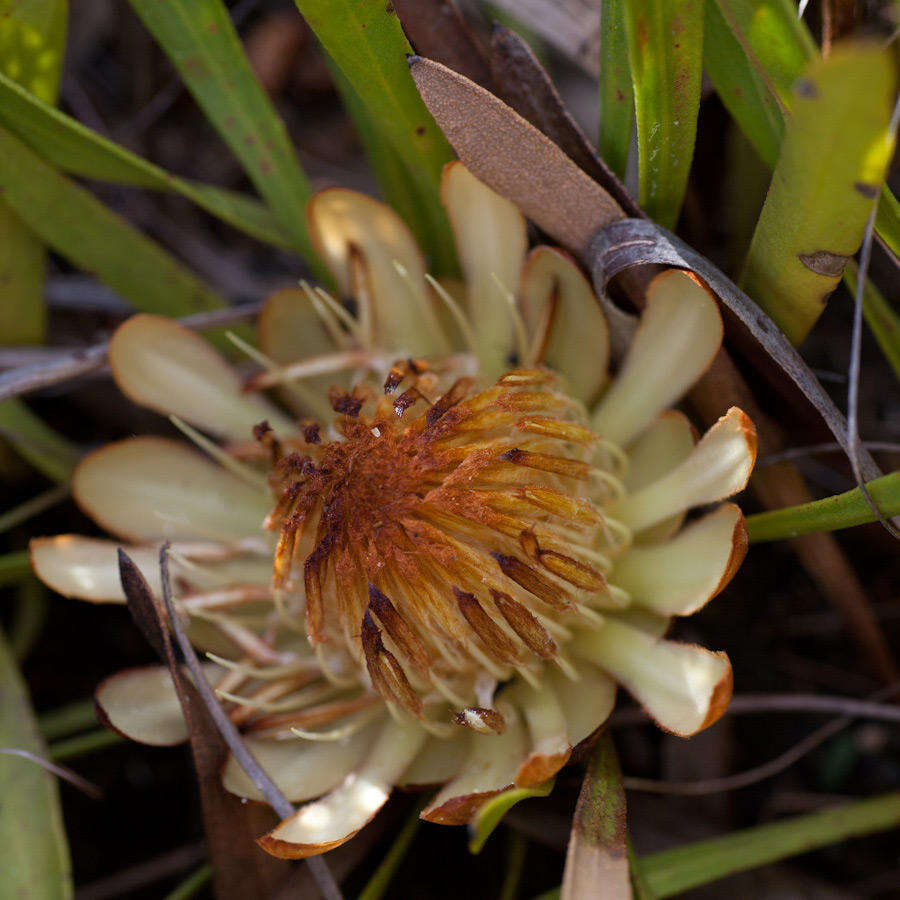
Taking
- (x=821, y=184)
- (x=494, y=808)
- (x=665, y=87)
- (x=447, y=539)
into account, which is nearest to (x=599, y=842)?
(x=494, y=808)

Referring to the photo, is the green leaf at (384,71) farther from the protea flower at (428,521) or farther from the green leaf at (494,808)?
the green leaf at (494,808)

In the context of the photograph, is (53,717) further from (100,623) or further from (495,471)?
(495,471)

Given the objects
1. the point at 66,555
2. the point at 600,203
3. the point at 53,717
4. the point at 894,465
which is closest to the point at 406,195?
the point at 600,203

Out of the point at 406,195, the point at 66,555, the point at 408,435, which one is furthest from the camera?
the point at 406,195

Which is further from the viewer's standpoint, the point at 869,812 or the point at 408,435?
the point at 869,812

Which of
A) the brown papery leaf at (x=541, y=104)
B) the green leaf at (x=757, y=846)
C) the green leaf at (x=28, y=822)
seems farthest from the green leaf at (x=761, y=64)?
the green leaf at (x=28, y=822)

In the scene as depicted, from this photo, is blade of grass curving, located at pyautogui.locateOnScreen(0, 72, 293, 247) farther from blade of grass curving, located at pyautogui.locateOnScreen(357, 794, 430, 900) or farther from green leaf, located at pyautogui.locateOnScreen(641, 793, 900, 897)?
green leaf, located at pyautogui.locateOnScreen(641, 793, 900, 897)
